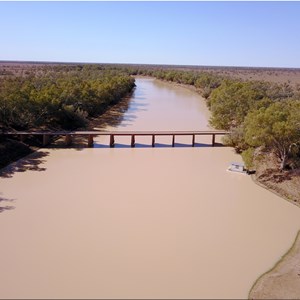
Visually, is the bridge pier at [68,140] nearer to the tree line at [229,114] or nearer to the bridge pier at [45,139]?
the bridge pier at [45,139]

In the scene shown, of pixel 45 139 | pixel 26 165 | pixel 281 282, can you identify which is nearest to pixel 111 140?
pixel 45 139

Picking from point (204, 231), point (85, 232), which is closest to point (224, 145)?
point (204, 231)

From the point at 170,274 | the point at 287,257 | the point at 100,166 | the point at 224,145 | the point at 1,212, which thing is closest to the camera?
the point at 170,274

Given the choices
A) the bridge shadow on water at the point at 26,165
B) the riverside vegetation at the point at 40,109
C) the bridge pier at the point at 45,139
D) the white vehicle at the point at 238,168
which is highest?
the riverside vegetation at the point at 40,109

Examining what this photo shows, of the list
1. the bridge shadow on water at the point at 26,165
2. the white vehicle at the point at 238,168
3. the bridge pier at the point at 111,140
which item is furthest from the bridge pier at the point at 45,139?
the white vehicle at the point at 238,168

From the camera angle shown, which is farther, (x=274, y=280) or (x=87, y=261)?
(x=87, y=261)

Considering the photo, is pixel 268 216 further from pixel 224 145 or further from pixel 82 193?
pixel 224 145
